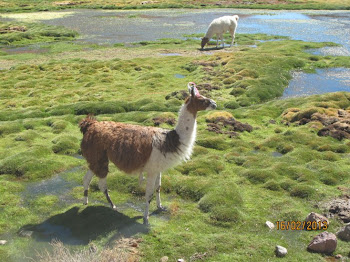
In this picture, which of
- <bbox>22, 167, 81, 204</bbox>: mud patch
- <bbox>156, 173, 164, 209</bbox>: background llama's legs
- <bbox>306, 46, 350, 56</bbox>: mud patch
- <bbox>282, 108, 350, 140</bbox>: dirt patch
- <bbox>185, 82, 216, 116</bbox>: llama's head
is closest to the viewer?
<bbox>185, 82, 216, 116</bbox>: llama's head

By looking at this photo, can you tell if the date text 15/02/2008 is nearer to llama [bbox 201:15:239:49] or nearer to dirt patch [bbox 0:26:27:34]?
llama [bbox 201:15:239:49]

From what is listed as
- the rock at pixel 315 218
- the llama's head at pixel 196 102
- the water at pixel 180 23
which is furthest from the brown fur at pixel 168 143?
the water at pixel 180 23

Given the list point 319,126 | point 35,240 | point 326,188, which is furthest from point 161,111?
point 35,240

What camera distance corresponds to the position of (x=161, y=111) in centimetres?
2219

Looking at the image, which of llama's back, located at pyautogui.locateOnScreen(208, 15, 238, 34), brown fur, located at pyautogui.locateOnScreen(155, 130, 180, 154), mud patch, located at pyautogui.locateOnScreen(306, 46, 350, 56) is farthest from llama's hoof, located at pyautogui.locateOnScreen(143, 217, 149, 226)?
llama's back, located at pyautogui.locateOnScreen(208, 15, 238, 34)

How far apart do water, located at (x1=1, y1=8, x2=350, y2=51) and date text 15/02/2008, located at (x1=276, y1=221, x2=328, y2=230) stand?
3646 cm

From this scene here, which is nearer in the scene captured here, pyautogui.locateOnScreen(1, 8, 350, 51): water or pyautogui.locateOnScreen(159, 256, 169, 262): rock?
pyautogui.locateOnScreen(159, 256, 169, 262): rock

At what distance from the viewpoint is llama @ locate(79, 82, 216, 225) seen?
396 inches

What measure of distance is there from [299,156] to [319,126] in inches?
158

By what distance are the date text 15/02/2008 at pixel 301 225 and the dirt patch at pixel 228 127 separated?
780cm

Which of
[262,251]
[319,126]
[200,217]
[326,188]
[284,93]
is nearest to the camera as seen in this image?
[262,251]

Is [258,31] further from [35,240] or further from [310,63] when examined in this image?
[35,240]

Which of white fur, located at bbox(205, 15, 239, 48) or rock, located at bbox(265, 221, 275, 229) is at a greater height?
white fur, located at bbox(205, 15, 239, 48)

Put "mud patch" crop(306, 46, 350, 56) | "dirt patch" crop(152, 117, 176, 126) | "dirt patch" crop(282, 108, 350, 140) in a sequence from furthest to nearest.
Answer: "mud patch" crop(306, 46, 350, 56) → "dirt patch" crop(152, 117, 176, 126) → "dirt patch" crop(282, 108, 350, 140)
